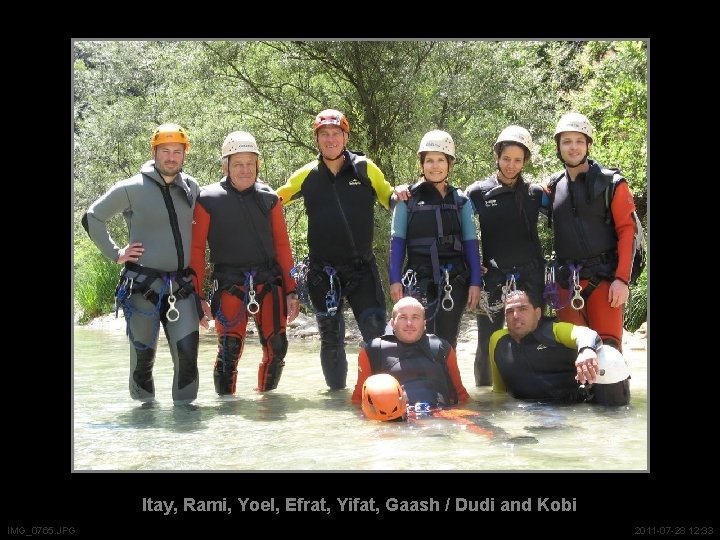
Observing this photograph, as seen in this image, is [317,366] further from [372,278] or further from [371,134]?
[371,134]

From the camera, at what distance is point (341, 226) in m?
7.54

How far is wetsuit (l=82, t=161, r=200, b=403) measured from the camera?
6.80 meters

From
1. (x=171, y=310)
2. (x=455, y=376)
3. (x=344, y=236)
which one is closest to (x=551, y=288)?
(x=455, y=376)

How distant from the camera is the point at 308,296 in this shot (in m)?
7.74

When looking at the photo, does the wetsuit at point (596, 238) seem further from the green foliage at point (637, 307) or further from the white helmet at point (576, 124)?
the green foliage at point (637, 307)

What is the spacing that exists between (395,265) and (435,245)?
0.38m

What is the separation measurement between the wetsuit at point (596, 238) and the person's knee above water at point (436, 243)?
0.77 metres

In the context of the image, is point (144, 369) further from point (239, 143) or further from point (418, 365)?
point (418, 365)

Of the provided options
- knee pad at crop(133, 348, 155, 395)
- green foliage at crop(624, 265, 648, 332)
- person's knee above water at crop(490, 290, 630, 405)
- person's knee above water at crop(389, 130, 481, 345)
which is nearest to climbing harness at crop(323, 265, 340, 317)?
person's knee above water at crop(389, 130, 481, 345)

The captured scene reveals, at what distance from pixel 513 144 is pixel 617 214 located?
3.37 ft

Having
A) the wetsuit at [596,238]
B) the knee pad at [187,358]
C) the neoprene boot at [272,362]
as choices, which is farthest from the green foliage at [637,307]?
the knee pad at [187,358]

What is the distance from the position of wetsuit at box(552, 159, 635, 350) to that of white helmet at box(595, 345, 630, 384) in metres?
0.37

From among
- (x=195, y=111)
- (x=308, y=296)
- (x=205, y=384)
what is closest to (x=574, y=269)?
(x=308, y=296)

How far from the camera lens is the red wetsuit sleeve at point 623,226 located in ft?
22.3
